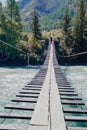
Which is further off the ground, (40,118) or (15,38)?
(15,38)

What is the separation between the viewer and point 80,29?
60.8 m

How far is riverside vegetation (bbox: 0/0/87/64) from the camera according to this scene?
177 feet

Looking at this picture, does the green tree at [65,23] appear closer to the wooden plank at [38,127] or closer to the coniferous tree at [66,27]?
the coniferous tree at [66,27]

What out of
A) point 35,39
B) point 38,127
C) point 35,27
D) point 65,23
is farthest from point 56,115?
point 65,23

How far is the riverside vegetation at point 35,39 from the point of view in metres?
53.9

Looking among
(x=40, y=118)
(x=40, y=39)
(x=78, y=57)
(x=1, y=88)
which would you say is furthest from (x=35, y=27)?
(x=40, y=118)

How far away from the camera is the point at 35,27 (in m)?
61.0

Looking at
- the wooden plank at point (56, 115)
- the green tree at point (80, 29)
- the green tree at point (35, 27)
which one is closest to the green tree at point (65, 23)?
the green tree at point (80, 29)

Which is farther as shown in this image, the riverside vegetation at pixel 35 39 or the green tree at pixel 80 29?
the green tree at pixel 80 29

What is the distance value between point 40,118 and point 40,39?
5296cm

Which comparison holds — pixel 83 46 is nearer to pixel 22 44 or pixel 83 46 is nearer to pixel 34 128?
pixel 22 44

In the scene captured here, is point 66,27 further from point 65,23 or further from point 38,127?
point 38,127

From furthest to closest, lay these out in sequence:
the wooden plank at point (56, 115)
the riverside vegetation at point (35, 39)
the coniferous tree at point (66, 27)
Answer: the coniferous tree at point (66, 27) → the riverside vegetation at point (35, 39) → the wooden plank at point (56, 115)

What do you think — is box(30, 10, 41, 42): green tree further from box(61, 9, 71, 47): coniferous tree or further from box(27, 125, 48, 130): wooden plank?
box(27, 125, 48, 130): wooden plank
